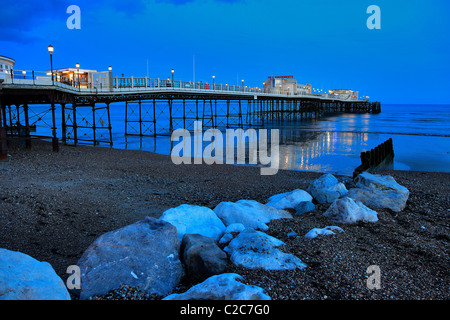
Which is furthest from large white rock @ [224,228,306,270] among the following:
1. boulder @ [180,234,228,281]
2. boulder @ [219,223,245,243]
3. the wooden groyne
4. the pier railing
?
the pier railing

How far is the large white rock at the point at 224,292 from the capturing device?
3777 mm

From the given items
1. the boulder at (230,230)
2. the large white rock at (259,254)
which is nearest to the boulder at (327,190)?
the boulder at (230,230)

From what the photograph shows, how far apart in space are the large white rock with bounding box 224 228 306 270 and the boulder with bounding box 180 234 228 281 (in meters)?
0.23

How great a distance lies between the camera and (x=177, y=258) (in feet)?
16.7

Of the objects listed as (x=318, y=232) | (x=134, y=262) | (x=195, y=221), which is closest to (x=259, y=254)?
(x=318, y=232)

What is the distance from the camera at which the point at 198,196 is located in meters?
10.4

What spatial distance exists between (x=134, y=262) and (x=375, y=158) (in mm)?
14295

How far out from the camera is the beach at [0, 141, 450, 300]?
4.52 metres

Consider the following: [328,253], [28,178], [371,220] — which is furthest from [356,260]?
[28,178]

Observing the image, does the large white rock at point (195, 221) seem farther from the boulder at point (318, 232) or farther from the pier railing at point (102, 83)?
the pier railing at point (102, 83)

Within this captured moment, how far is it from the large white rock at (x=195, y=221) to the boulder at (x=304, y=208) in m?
2.18

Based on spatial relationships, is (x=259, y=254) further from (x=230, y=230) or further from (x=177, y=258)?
(x=230, y=230)
